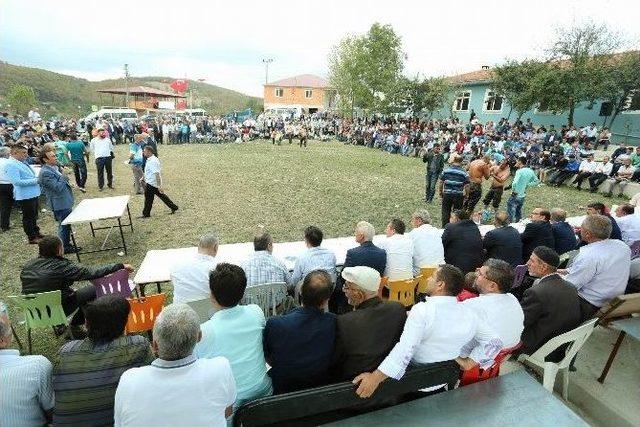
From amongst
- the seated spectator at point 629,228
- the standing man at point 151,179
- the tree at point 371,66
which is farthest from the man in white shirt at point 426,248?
the tree at point 371,66

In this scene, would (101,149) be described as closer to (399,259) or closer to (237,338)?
(399,259)

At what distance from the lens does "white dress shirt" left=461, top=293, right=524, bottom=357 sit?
265 centimetres

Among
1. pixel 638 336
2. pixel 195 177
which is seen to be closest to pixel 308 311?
pixel 638 336

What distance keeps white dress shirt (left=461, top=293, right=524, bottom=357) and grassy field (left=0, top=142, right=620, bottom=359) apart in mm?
4048

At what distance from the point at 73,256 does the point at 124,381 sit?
5.48 metres

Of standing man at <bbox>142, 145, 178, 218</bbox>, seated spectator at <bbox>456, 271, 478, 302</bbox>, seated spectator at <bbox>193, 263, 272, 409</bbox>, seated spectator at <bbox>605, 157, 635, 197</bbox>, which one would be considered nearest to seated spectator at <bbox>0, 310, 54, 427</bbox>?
seated spectator at <bbox>193, 263, 272, 409</bbox>

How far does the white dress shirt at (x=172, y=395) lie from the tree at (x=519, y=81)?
846 inches

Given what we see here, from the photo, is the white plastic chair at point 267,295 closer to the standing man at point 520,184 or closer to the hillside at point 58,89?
the standing man at point 520,184

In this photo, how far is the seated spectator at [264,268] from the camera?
3.68m

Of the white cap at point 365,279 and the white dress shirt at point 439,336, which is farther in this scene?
the white cap at point 365,279

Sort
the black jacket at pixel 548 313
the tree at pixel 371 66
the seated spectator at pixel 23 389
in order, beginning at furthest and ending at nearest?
the tree at pixel 371 66 → the black jacket at pixel 548 313 → the seated spectator at pixel 23 389

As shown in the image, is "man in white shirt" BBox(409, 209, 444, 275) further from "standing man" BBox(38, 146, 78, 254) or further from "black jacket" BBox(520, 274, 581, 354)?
"standing man" BBox(38, 146, 78, 254)

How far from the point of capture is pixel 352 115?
3275 centimetres

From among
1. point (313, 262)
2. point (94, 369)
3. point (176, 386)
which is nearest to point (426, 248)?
point (313, 262)
